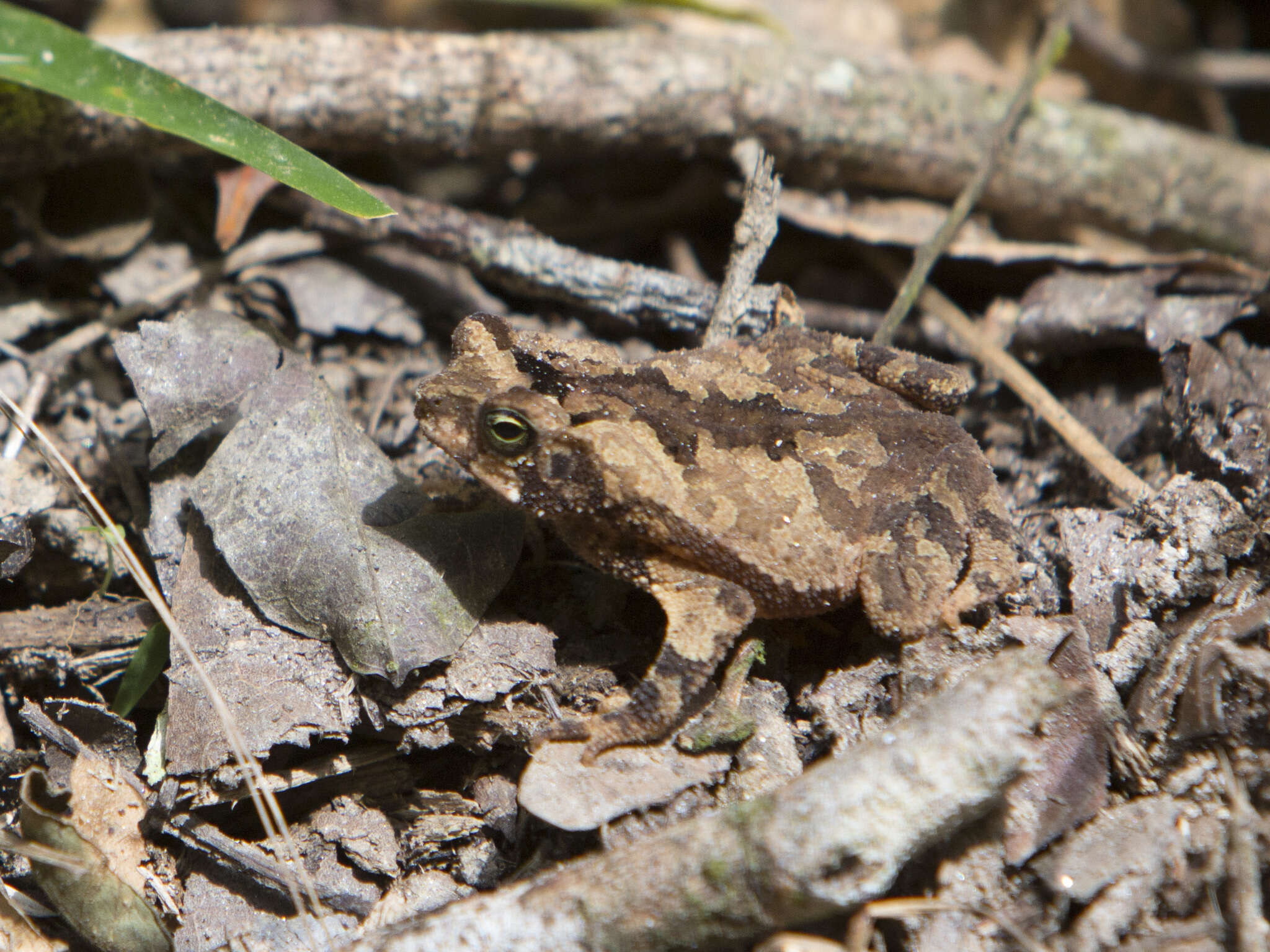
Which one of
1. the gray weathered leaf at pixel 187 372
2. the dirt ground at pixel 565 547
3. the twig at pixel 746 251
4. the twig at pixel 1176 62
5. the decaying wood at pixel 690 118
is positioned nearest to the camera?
the dirt ground at pixel 565 547

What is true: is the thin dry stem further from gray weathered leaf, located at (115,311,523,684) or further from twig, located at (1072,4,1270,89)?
twig, located at (1072,4,1270,89)

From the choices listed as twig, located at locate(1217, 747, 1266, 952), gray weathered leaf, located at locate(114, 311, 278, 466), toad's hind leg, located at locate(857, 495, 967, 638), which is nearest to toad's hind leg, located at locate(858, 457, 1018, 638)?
toad's hind leg, located at locate(857, 495, 967, 638)

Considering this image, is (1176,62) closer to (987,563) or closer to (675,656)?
(987,563)

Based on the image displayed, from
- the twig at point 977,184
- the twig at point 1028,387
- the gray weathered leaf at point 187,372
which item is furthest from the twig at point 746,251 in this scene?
the gray weathered leaf at point 187,372

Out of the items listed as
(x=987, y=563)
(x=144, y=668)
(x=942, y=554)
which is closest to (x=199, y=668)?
(x=144, y=668)

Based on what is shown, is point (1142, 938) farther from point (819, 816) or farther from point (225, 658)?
point (225, 658)

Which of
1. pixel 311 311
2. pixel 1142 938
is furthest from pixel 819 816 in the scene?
pixel 311 311

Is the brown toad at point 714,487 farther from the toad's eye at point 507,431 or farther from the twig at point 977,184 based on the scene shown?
the twig at point 977,184
